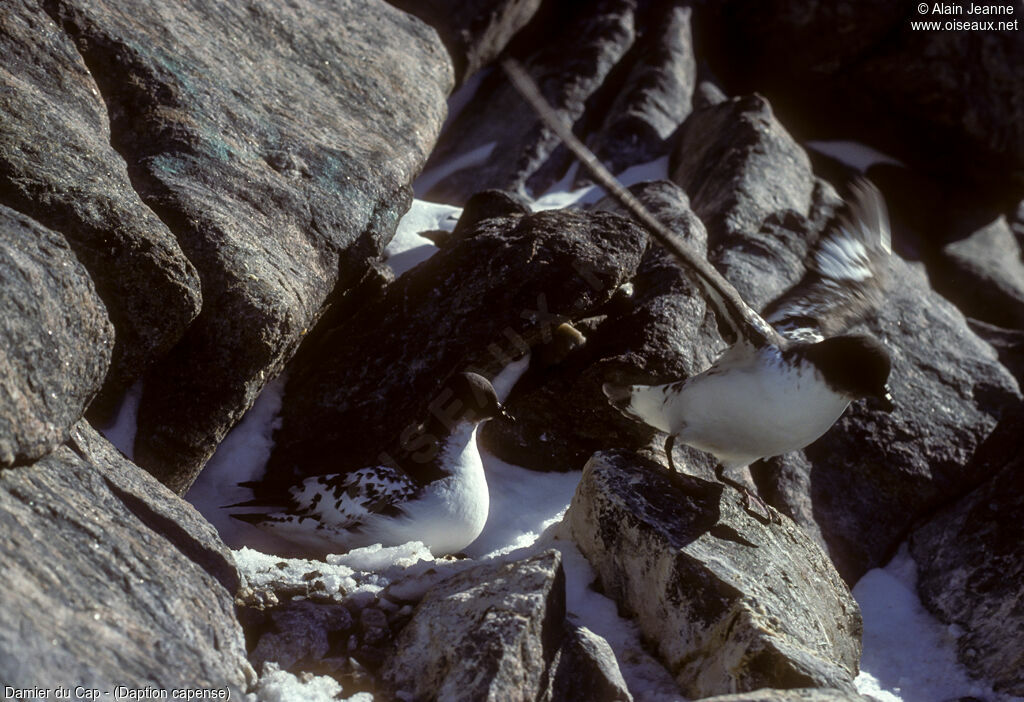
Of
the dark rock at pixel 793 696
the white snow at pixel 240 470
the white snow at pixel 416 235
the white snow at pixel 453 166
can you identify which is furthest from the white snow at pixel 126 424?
the white snow at pixel 453 166

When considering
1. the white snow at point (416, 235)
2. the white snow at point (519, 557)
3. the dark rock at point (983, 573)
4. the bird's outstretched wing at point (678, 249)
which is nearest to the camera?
the white snow at point (519, 557)

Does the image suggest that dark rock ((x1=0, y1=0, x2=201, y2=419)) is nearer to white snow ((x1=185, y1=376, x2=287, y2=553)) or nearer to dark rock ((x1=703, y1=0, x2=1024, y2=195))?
white snow ((x1=185, y1=376, x2=287, y2=553))

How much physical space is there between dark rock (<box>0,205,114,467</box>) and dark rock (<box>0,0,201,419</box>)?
47cm

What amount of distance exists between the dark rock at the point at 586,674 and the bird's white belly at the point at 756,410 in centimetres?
163

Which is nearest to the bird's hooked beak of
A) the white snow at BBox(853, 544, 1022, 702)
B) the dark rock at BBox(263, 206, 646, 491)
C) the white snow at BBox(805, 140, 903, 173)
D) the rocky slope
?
the rocky slope

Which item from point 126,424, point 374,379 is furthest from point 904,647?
point 126,424

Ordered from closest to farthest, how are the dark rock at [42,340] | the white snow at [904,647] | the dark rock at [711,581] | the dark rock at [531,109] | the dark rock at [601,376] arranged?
1. the dark rock at [42,340]
2. the dark rock at [711,581]
3. the white snow at [904,647]
4. the dark rock at [601,376]
5. the dark rock at [531,109]

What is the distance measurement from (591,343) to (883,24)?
27.7ft

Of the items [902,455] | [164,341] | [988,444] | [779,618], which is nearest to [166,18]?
[164,341]

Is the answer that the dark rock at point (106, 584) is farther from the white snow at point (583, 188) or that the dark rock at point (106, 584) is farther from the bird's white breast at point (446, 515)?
the white snow at point (583, 188)

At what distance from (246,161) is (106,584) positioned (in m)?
3.00

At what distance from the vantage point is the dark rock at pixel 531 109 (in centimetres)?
1050

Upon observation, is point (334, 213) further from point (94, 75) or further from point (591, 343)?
point (591, 343)

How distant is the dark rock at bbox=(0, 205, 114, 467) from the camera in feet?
10.9
